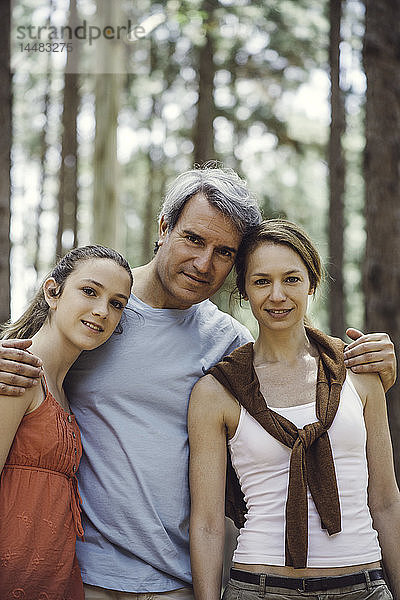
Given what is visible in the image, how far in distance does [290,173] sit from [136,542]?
46.9ft

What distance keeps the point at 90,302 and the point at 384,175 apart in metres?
3.38

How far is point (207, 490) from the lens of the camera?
3.06 m

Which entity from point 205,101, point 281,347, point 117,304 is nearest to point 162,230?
point 117,304

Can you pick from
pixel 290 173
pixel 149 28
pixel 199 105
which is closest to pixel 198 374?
pixel 149 28

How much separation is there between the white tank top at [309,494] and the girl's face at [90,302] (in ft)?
2.31

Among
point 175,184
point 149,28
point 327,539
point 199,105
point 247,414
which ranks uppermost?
point 199,105

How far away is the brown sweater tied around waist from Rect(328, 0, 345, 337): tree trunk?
8.08 meters

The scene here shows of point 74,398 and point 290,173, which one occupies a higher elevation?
point 290,173

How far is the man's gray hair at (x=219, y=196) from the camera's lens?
3297 millimetres

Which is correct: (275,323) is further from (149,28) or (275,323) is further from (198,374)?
(149,28)

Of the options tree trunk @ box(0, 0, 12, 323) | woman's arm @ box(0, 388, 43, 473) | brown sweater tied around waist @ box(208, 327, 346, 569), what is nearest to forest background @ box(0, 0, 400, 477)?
tree trunk @ box(0, 0, 12, 323)

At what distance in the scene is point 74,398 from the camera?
10.7 feet

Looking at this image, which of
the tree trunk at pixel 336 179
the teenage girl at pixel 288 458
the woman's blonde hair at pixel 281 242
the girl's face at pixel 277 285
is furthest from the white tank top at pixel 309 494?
the tree trunk at pixel 336 179

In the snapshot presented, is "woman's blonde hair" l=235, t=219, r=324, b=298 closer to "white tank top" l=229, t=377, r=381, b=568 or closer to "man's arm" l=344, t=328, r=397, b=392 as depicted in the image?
"man's arm" l=344, t=328, r=397, b=392
